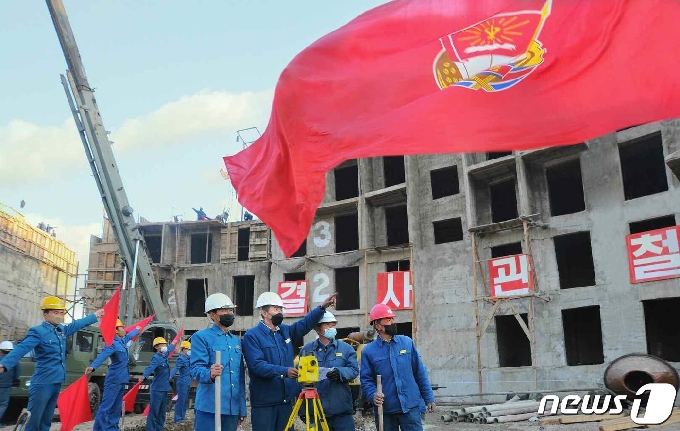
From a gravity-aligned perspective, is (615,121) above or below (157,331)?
above

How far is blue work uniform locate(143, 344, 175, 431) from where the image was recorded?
1063 centimetres

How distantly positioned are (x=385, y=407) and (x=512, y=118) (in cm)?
325

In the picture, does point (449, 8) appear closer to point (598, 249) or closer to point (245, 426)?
point (245, 426)

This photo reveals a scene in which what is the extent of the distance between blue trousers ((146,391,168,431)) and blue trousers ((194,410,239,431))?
541 cm

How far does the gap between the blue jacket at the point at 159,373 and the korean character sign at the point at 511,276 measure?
1217cm

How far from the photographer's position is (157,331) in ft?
66.2

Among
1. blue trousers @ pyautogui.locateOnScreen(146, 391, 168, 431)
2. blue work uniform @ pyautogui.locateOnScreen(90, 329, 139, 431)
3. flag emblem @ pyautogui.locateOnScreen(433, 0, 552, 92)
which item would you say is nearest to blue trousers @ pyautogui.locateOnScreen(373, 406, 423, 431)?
flag emblem @ pyautogui.locateOnScreen(433, 0, 552, 92)

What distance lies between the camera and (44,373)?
7738 mm

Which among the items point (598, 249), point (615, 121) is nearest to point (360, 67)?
point (615, 121)

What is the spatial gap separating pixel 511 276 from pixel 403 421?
14.6 m

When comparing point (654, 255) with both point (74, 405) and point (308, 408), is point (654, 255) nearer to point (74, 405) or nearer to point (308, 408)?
point (308, 408)

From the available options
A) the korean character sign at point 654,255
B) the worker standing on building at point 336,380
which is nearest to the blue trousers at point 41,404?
the worker standing on building at point 336,380

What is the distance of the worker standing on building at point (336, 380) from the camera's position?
641cm

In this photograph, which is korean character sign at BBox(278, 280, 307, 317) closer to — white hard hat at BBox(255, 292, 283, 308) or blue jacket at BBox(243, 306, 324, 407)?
blue jacket at BBox(243, 306, 324, 407)
